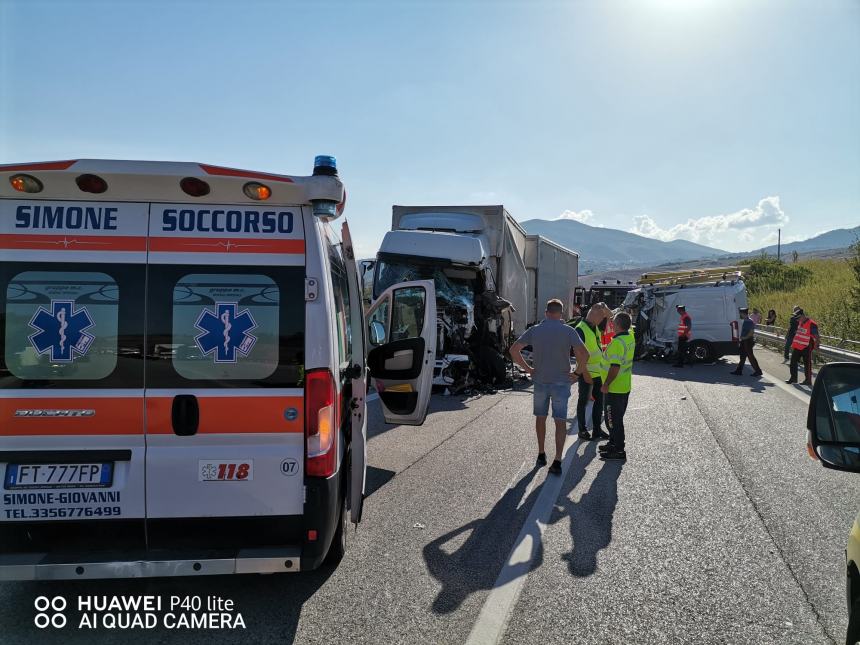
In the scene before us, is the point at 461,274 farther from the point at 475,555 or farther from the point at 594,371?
the point at 475,555

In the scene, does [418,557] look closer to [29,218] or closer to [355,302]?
[355,302]

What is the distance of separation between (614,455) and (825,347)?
41.9 feet

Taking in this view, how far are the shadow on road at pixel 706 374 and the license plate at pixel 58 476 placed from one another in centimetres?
1331

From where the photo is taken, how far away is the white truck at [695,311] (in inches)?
771

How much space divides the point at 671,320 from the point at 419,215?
9.30 metres

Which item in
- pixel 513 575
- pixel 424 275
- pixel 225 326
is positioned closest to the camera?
pixel 225 326

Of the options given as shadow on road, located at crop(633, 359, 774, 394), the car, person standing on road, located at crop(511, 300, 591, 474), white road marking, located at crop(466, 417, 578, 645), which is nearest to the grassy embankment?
shadow on road, located at crop(633, 359, 774, 394)

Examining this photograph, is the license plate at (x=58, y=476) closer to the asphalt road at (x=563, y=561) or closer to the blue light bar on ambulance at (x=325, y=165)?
the asphalt road at (x=563, y=561)

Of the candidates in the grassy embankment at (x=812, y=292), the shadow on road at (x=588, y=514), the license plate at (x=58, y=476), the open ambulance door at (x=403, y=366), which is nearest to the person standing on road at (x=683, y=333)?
the grassy embankment at (x=812, y=292)

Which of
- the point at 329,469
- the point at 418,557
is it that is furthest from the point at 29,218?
the point at 418,557

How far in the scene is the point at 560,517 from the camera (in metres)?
5.61

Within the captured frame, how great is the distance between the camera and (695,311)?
1991 cm

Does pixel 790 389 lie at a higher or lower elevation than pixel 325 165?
lower

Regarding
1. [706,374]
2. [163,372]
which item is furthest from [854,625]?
[706,374]
